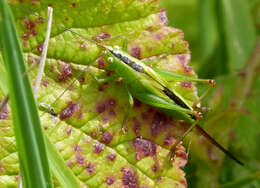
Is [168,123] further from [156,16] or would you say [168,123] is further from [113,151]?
[156,16]

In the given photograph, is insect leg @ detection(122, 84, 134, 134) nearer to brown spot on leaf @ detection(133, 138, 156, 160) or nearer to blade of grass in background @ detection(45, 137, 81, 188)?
brown spot on leaf @ detection(133, 138, 156, 160)

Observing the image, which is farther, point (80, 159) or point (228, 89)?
point (228, 89)

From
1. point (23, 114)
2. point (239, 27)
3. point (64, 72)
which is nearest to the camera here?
point (23, 114)

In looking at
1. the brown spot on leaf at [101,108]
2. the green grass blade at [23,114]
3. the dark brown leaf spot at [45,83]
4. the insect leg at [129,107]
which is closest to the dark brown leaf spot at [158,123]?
the insect leg at [129,107]

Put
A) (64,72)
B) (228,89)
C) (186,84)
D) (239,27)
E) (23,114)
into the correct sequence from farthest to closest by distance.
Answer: (239,27) → (228,89) → (186,84) → (64,72) → (23,114)

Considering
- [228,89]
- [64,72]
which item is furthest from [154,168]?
[228,89]

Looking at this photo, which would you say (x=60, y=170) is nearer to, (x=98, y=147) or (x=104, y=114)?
(x=98, y=147)

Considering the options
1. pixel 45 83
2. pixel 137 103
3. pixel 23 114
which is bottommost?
pixel 137 103

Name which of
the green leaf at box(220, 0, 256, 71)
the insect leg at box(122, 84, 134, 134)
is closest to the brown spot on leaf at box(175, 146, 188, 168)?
the insect leg at box(122, 84, 134, 134)
